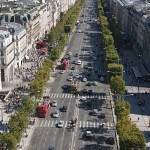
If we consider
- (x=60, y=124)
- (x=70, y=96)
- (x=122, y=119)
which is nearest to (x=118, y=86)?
(x=70, y=96)

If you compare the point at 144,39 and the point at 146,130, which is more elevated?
the point at 144,39

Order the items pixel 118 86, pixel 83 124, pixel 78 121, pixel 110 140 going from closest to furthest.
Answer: pixel 110 140
pixel 83 124
pixel 78 121
pixel 118 86

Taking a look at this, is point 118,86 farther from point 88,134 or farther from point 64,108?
point 88,134

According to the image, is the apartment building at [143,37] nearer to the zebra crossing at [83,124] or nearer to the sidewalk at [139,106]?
the sidewalk at [139,106]

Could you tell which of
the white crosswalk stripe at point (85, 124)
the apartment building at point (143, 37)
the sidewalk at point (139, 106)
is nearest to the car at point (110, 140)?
the sidewalk at point (139, 106)

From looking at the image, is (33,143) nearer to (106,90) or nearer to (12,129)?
(12,129)

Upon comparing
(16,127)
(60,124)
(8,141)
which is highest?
(16,127)

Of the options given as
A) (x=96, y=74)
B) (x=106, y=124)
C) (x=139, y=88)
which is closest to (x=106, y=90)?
(x=139, y=88)

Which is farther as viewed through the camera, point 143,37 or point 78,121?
point 143,37
